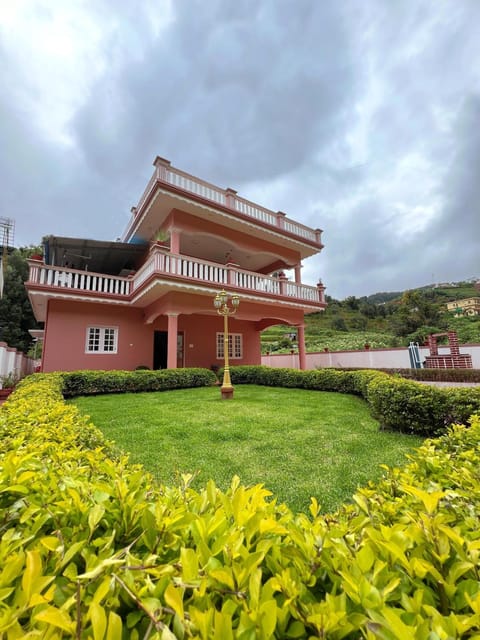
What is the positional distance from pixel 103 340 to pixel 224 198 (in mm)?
7719

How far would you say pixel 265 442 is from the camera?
432 cm

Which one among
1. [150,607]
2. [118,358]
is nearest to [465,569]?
[150,607]

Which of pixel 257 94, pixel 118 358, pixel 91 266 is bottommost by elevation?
pixel 118 358

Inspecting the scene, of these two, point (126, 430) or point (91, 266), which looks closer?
point (126, 430)

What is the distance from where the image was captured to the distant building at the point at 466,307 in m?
27.5

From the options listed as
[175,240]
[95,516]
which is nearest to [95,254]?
[175,240]

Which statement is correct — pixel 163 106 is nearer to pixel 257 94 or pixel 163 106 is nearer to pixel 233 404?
pixel 257 94

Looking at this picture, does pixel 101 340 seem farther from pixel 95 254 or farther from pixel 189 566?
pixel 189 566

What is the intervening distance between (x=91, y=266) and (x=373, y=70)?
14420 millimetres

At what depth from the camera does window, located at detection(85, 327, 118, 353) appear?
37.1 feet

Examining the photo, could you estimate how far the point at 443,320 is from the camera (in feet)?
81.9

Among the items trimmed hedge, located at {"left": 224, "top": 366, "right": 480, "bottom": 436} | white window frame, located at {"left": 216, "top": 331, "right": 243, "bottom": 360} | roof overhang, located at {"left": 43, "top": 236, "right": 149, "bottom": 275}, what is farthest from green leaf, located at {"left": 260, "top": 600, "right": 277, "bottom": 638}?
white window frame, located at {"left": 216, "top": 331, "right": 243, "bottom": 360}

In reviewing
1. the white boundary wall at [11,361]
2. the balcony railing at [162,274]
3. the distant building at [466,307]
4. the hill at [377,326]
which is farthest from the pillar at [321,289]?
the distant building at [466,307]

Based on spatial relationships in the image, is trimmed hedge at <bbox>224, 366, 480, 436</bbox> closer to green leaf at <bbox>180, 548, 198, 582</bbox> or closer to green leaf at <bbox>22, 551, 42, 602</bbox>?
green leaf at <bbox>180, 548, 198, 582</bbox>
